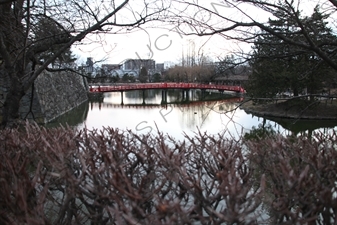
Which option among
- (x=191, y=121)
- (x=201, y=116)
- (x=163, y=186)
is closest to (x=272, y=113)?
(x=191, y=121)

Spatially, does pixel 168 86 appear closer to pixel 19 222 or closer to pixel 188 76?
pixel 188 76

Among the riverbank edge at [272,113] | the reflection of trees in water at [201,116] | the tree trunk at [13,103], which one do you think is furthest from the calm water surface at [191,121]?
the tree trunk at [13,103]

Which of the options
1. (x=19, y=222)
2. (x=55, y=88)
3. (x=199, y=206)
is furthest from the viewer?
(x=55, y=88)

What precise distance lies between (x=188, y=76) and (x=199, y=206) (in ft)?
99.5

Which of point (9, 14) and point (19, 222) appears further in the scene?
point (9, 14)

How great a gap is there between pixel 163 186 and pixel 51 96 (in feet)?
46.9

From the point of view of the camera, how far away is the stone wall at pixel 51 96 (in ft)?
39.6

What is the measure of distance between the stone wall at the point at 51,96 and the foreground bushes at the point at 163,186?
7.38 m

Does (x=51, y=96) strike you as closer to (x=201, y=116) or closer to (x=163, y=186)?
(x=201, y=116)

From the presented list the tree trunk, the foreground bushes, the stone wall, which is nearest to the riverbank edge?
the stone wall

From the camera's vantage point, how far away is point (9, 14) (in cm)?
421

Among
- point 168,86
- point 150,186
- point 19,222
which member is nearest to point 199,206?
point 150,186

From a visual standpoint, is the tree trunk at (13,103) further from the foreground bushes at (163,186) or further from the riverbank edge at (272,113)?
the riverbank edge at (272,113)

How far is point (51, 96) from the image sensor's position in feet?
49.7
